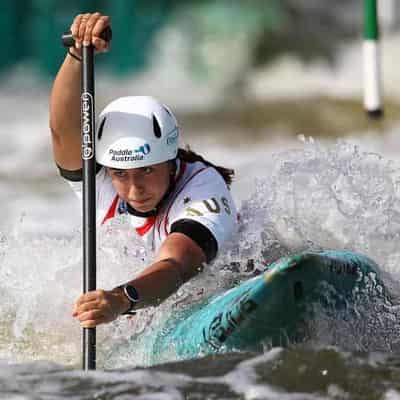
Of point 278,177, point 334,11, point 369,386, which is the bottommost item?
point 369,386

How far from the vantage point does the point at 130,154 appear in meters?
4.28

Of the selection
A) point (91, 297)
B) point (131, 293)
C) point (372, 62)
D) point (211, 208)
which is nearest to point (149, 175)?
point (211, 208)

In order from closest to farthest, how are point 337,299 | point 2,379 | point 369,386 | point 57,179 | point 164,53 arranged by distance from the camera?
point 369,386, point 2,379, point 337,299, point 57,179, point 164,53

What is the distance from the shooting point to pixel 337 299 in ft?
13.3

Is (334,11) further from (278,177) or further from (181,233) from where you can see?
(181,233)

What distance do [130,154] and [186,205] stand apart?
31cm

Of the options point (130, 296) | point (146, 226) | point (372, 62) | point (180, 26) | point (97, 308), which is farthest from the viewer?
point (180, 26)

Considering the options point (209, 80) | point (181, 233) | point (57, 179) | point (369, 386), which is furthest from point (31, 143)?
point (369, 386)

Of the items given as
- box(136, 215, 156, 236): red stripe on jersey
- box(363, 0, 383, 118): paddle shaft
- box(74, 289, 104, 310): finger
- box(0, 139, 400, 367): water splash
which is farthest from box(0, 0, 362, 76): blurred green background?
box(74, 289, 104, 310): finger

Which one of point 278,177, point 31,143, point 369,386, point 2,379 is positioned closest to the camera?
point 369,386

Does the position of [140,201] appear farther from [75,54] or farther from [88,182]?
[75,54]

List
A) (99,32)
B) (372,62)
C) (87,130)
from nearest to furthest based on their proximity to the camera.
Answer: (99,32)
(87,130)
(372,62)

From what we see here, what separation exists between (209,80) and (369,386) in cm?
916

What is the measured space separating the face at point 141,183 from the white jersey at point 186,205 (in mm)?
97
